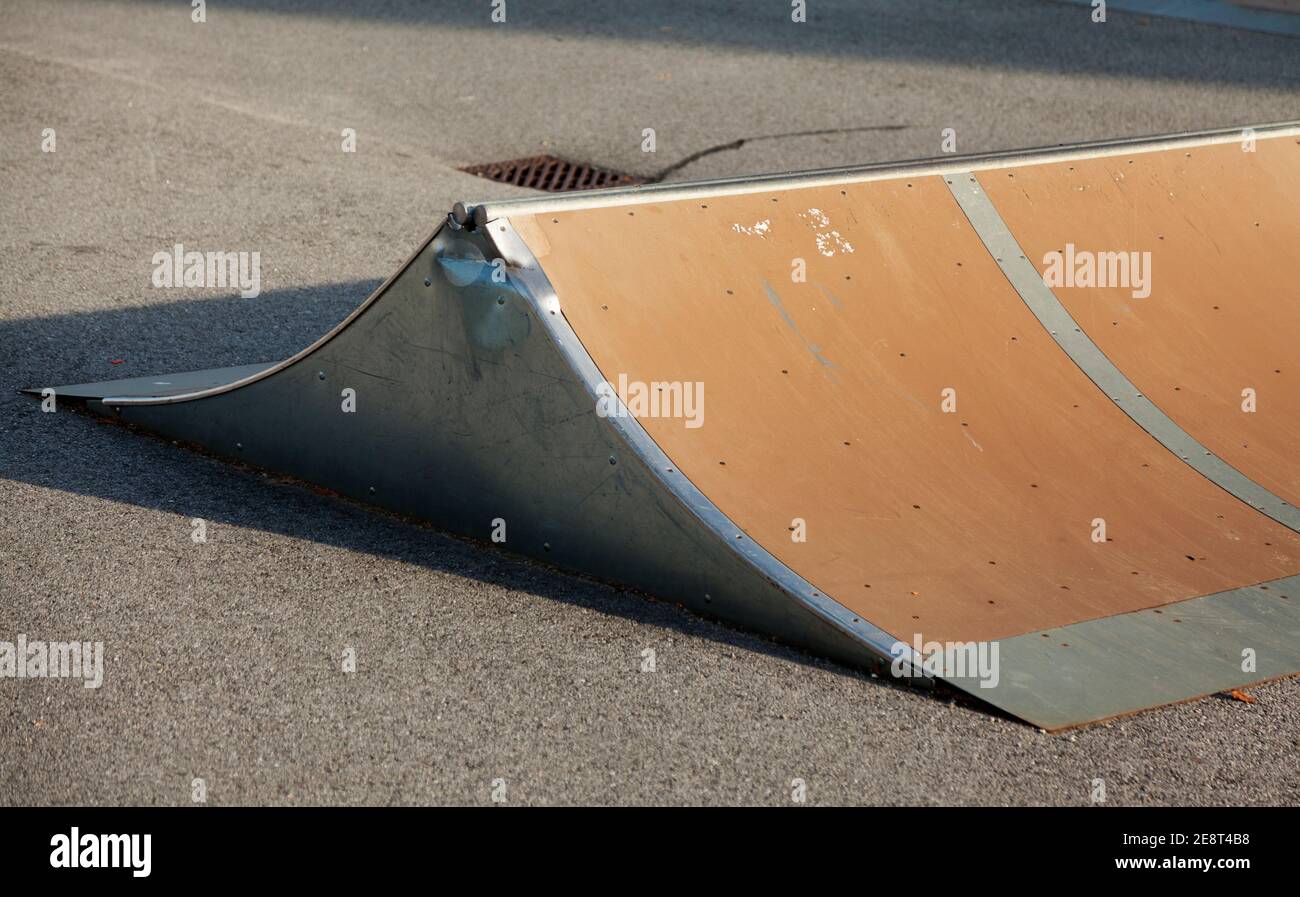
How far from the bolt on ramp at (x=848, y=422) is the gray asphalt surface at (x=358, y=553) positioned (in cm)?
15

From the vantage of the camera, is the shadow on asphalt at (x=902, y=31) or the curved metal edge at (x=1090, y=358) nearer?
the curved metal edge at (x=1090, y=358)

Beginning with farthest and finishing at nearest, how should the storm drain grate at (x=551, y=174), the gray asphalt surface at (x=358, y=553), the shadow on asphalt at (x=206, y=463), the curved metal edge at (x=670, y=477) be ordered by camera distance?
the storm drain grate at (x=551, y=174)
the shadow on asphalt at (x=206, y=463)
the curved metal edge at (x=670, y=477)
the gray asphalt surface at (x=358, y=553)

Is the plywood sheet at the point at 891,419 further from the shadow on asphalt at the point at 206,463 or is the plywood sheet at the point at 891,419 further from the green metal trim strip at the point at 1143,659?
the shadow on asphalt at the point at 206,463

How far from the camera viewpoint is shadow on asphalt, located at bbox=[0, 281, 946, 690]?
3.99 meters

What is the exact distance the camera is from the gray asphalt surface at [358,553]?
3.17 m

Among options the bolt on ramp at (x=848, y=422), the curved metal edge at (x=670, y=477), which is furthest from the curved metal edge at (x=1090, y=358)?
the curved metal edge at (x=670, y=477)

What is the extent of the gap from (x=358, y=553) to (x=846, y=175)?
6.93 ft

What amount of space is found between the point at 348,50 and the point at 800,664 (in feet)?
26.0

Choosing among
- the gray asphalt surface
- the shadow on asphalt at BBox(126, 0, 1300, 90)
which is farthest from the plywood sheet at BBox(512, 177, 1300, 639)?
the shadow on asphalt at BBox(126, 0, 1300, 90)

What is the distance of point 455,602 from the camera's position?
3863 mm

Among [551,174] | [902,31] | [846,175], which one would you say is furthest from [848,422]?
[902,31]

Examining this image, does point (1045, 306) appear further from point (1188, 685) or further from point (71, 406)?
point (71, 406)

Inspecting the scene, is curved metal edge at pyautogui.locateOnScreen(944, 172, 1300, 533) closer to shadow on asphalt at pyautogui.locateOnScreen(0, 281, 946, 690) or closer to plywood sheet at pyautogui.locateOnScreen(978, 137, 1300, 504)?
plywood sheet at pyautogui.locateOnScreen(978, 137, 1300, 504)
